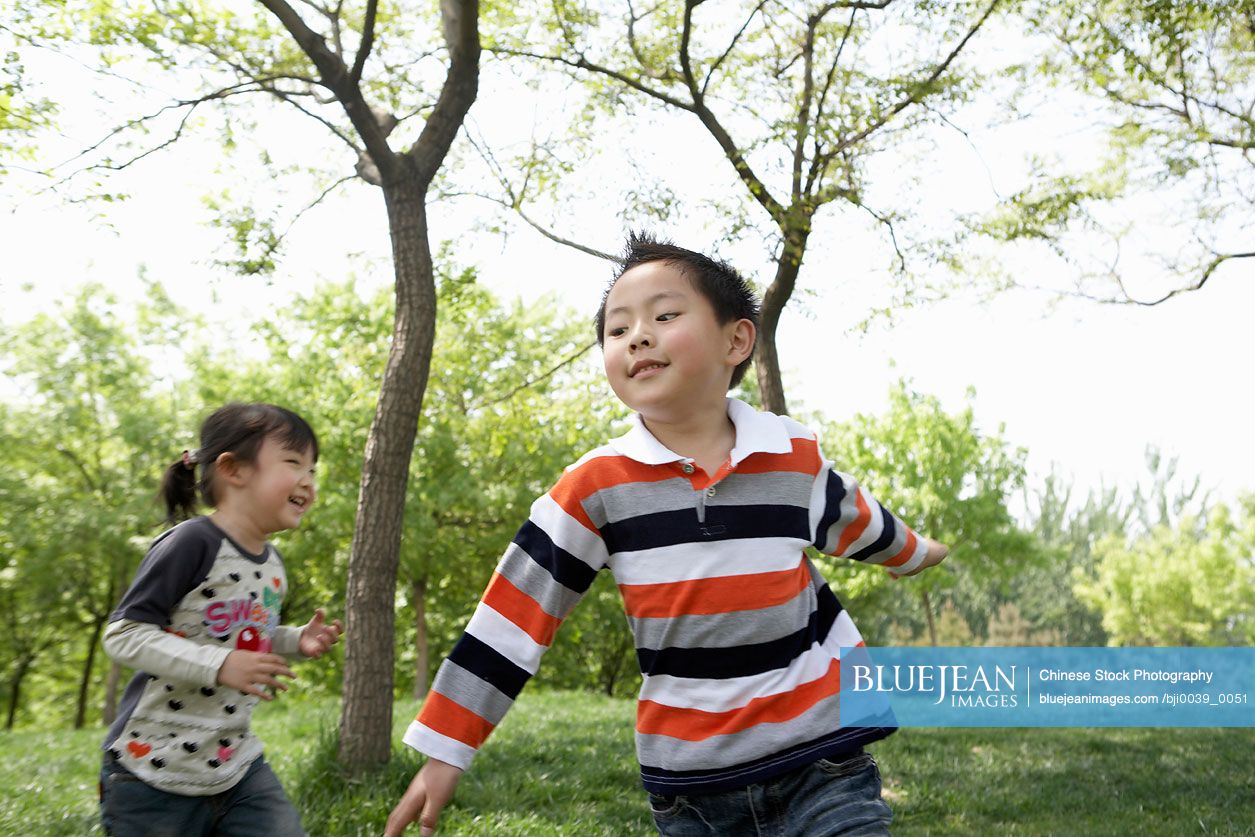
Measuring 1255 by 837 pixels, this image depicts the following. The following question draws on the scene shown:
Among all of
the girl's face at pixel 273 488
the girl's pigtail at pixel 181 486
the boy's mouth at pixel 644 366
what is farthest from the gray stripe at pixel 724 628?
the girl's pigtail at pixel 181 486

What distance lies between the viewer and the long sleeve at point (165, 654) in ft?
9.18

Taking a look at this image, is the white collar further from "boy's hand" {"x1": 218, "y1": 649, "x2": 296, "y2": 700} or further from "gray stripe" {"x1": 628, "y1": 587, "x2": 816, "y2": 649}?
"boy's hand" {"x1": 218, "y1": 649, "x2": 296, "y2": 700}

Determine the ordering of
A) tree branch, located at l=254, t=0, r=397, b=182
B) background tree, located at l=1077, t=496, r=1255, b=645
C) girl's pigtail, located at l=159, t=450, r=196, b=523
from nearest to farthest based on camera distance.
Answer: girl's pigtail, located at l=159, t=450, r=196, b=523, tree branch, located at l=254, t=0, r=397, b=182, background tree, located at l=1077, t=496, r=1255, b=645

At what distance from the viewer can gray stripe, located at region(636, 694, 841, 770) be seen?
2164 mm

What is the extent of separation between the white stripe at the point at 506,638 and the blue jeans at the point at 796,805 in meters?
0.44

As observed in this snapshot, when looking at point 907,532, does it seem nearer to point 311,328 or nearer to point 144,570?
point 144,570

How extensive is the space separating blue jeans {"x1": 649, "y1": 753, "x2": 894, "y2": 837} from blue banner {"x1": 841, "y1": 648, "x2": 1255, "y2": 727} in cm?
70

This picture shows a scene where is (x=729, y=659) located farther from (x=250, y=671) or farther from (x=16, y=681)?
(x=16, y=681)

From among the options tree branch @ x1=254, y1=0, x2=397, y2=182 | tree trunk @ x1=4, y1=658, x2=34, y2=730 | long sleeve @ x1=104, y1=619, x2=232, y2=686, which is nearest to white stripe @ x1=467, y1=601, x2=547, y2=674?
long sleeve @ x1=104, y1=619, x2=232, y2=686

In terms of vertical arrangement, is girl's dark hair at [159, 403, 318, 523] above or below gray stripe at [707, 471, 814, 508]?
above

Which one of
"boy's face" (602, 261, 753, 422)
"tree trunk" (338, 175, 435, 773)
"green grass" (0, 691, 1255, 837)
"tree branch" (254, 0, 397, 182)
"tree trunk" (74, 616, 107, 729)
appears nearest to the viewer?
"boy's face" (602, 261, 753, 422)

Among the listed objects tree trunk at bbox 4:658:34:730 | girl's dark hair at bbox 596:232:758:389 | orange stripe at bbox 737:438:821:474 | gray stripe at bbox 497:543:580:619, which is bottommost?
gray stripe at bbox 497:543:580:619

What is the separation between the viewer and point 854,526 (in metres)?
2.62

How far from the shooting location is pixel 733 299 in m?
2.56
